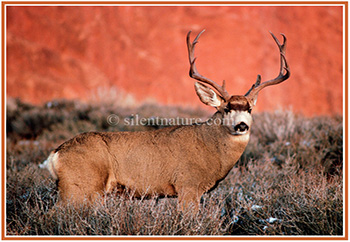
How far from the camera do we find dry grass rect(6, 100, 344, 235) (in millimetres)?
4117

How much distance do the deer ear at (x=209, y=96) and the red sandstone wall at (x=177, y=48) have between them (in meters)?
16.8

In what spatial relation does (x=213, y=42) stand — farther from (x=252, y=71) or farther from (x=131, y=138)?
(x=131, y=138)

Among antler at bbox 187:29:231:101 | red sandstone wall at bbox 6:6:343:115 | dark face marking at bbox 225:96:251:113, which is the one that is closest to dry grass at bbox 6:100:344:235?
dark face marking at bbox 225:96:251:113

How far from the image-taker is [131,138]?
4.86 meters

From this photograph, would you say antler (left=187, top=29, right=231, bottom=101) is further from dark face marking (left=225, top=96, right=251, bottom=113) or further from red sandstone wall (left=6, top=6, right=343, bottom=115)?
red sandstone wall (left=6, top=6, right=343, bottom=115)

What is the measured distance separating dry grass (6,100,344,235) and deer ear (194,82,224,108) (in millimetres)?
1153

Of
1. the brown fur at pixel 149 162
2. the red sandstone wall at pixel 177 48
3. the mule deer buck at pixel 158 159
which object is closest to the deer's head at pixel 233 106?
the mule deer buck at pixel 158 159

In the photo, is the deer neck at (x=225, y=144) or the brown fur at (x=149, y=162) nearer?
the brown fur at (x=149, y=162)

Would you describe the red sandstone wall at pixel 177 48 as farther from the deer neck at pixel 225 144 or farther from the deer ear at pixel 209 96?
the deer neck at pixel 225 144

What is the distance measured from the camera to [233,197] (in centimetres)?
566

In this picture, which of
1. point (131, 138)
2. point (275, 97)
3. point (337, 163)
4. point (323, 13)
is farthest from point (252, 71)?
point (131, 138)

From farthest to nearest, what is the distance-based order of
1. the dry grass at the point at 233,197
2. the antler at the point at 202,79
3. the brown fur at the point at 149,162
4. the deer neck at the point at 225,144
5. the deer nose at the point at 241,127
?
the antler at the point at 202,79, the deer neck at the point at 225,144, the deer nose at the point at 241,127, the brown fur at the point at 149,162, the dry grass at the point at 233,197

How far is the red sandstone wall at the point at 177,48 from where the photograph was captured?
73.3ft

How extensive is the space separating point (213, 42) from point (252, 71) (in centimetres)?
289
